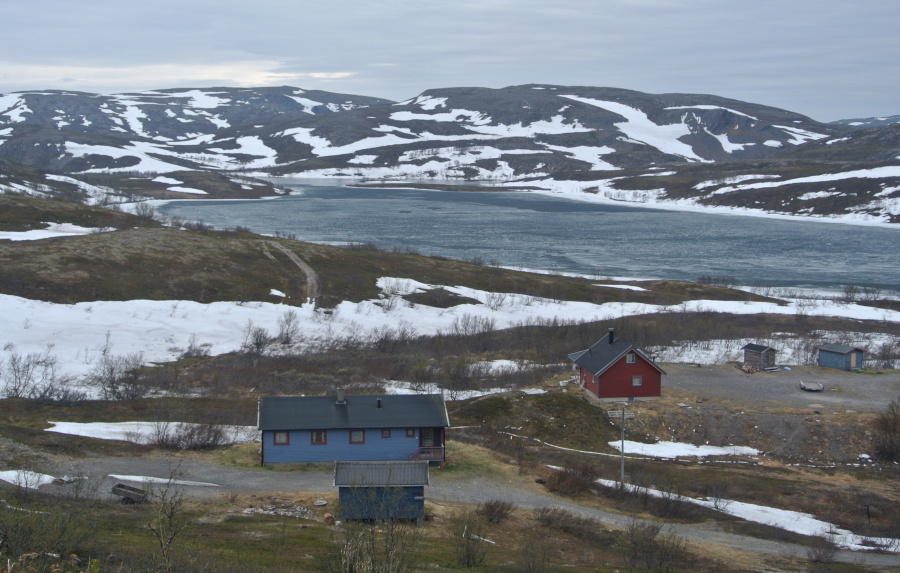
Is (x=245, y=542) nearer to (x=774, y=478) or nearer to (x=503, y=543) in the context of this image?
(x=503, y=543)

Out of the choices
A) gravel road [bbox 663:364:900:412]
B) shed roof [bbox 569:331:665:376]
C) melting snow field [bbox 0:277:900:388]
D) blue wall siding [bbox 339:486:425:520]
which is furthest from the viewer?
melting snow field [bbox 0:277:900:388]

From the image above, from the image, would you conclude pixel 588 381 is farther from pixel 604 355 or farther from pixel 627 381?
pixel 627 381

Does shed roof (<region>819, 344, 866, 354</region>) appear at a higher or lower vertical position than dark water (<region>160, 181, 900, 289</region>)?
lower

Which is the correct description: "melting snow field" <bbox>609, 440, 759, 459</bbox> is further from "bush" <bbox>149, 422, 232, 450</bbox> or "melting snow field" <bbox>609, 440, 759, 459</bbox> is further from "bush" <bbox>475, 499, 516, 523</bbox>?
"bush" <bbox>149, 422, 232, 450</bbox>

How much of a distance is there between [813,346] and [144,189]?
423ft

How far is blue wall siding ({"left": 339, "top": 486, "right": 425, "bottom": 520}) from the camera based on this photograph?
17.1 meters

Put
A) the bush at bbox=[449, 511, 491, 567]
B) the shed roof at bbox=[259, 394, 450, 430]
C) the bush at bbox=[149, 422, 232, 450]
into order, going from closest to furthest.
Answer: the bush at bbox=[449, 511, 491, 567] → the shed roof at bbox=[259, 394, 450, 430] → the bush at bbox=[149, 422, 232, 450]

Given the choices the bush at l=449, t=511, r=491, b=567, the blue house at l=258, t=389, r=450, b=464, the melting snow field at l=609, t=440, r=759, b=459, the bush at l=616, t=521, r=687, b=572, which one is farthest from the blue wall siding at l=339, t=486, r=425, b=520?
the melting snow field at l=609, t=440, r=759, b=459

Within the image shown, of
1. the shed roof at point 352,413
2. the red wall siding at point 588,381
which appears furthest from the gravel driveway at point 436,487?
the red wall siding at point 588,381

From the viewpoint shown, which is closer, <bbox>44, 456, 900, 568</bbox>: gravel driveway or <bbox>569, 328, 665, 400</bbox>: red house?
<bbox>44, 456, 900, 568</bbox>: gravel driveway

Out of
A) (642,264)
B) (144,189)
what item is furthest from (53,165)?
(642,264)

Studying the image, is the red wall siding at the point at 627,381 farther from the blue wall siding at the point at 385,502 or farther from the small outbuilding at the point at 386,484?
the blue wall siding at the point at 385,502

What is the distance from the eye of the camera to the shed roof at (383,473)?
18.2 m

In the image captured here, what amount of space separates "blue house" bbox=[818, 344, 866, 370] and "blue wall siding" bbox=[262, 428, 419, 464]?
22.4 meters
